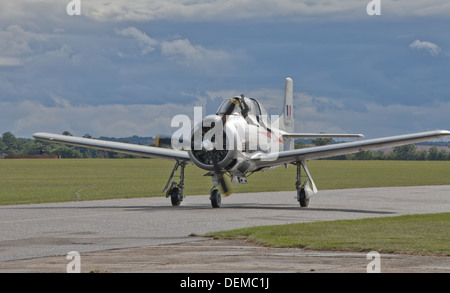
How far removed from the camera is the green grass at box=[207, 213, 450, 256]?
1425cm

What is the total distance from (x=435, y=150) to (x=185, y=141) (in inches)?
5253

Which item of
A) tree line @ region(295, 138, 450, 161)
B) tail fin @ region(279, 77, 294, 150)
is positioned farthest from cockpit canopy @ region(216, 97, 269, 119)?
tree line @ region(295, 138, 450, 161)

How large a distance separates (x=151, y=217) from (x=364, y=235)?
811 cm

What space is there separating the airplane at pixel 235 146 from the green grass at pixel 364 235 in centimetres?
666

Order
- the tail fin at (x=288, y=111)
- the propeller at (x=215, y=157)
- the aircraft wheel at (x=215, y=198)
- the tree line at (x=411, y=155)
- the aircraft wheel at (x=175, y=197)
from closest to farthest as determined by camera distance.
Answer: the propeller at (x=215, y=157)
the aircraft wheel at (x=215, y=198)
the aircraft wheel at (x=175, y=197)
the tail fin at (x=288, y=111)
the tree line at (x=411, y=155)

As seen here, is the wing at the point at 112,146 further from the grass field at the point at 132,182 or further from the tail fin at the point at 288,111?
the tail fin at the point at 288,111

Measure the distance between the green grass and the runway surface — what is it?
5.23ft

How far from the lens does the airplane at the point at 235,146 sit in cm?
2583

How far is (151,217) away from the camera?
74.4ft
